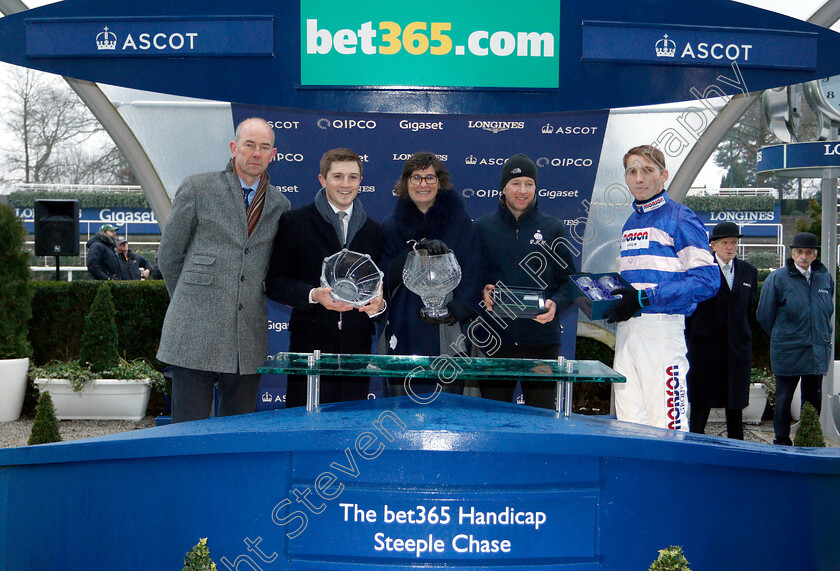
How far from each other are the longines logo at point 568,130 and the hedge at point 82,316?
4.21 m

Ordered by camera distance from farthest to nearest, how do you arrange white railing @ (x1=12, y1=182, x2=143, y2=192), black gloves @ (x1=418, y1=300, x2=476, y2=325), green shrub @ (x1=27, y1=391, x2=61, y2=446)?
white railing @ (x1=12, y1=182, x2=143, y2=192) < green shrub @ (x1=27, y1=391, x2=61, y2=446) < black gloves @ (x1=418, y1=300, x2=476, y2=325)

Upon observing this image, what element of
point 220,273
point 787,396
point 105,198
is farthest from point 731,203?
point 220,273

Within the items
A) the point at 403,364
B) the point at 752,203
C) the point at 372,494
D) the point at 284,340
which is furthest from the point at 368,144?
the point at 752,203

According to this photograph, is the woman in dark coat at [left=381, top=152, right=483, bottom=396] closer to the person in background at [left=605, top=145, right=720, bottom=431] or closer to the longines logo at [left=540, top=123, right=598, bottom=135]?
the person in background at [left=605, top=145, right=720, bottom=431]

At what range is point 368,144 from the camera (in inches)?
207

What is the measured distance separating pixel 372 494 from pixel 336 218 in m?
1.60

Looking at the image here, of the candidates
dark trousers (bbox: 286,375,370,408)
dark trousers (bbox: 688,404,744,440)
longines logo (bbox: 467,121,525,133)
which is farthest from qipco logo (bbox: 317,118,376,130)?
dark trousers (bbox: 688,404,744,440)

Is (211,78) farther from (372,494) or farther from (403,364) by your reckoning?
(372,494)

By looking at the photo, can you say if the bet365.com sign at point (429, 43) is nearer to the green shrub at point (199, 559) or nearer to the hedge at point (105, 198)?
the green shrub at point (199, 559)

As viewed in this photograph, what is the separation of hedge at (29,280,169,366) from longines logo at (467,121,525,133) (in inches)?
151

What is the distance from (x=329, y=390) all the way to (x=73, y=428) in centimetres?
417

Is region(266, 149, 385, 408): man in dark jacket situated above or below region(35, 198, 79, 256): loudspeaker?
below

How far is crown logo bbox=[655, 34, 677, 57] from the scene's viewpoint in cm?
309

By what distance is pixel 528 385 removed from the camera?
3.70 m
